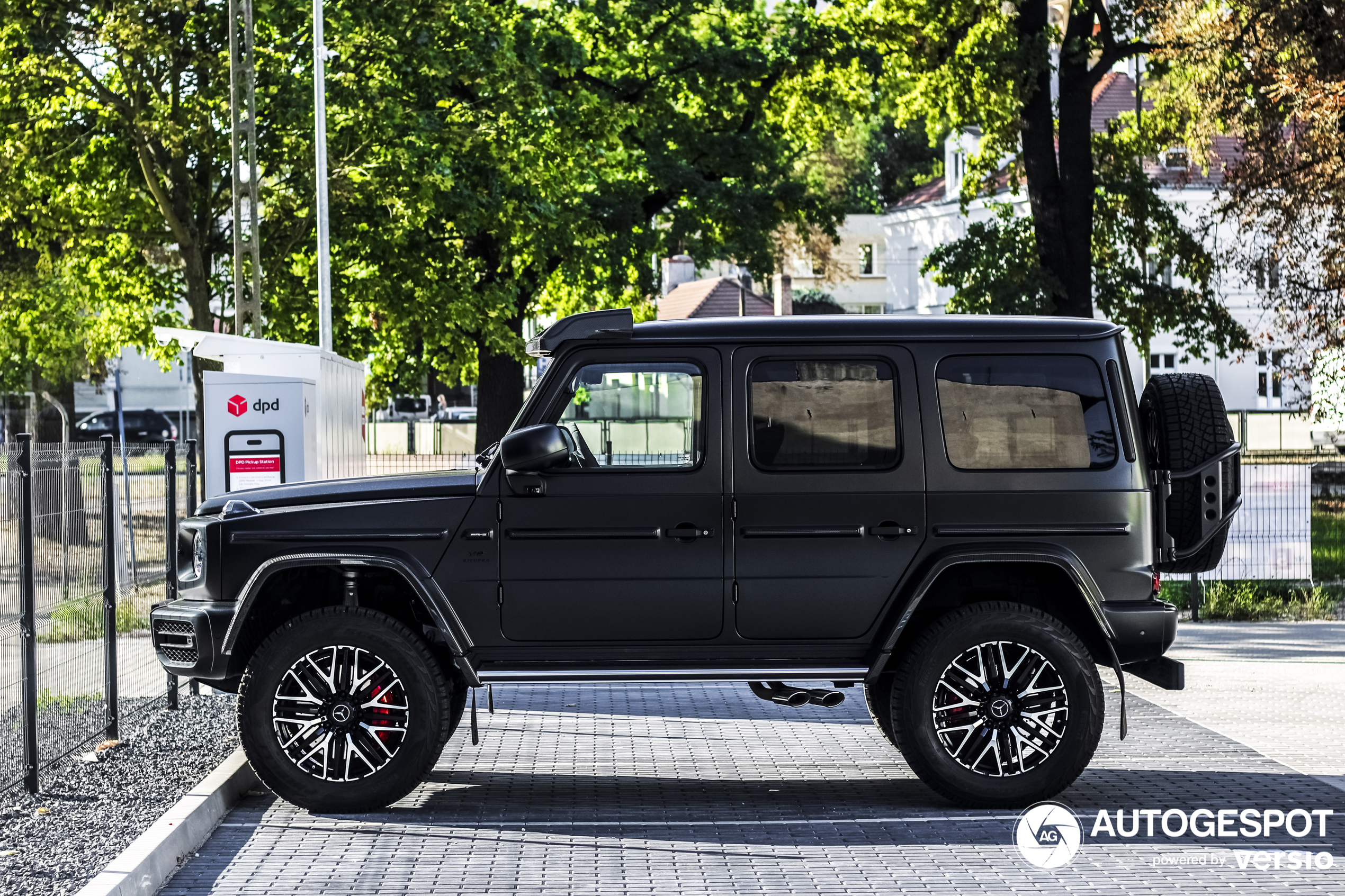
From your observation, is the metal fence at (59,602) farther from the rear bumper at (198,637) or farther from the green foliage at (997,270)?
the green foliage at (997,270)

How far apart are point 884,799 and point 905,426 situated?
181 centimetres

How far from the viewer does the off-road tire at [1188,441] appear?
772 cm

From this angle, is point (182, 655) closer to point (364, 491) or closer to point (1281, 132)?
point (364, 491)

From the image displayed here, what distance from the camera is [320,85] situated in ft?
75.1

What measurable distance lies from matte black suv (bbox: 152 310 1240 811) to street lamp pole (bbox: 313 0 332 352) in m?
14.6

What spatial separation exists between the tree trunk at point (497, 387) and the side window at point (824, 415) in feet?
71.8

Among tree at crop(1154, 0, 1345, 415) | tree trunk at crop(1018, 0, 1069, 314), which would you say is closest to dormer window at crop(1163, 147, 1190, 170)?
tree at crop(1154, 0, 1345, 415)

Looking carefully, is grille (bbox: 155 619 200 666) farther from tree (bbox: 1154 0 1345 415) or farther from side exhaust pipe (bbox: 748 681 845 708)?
tree (bbox: 1154 0 1345 415)

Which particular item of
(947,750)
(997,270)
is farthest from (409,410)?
(947,750)

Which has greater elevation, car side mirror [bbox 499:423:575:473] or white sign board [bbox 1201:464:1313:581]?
car side mirror [bbox 499:423:575:473]

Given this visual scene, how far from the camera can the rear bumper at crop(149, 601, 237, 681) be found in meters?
7.44

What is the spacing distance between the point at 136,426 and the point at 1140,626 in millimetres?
61904

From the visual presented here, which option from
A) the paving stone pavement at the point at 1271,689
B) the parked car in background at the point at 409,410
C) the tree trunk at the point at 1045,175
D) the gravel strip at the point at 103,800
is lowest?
the paving stone pavement at the point at 1271,689

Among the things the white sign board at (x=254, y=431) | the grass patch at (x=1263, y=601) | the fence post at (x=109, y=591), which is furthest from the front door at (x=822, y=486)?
the grass patch at (x=1263, y=601)
